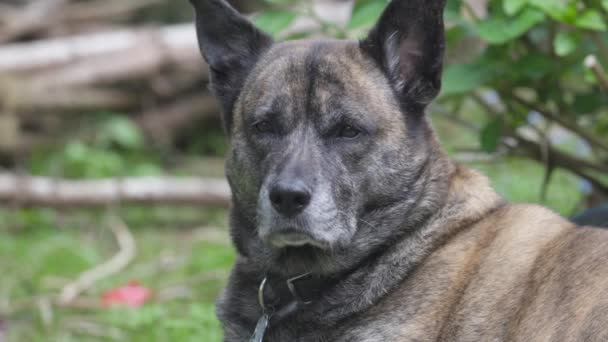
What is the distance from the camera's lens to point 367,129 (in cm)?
371

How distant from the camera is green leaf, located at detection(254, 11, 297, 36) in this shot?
4.63 m

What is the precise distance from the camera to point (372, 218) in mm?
3779

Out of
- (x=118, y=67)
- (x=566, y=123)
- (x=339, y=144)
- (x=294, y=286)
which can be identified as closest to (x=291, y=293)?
(x=294, y=286)

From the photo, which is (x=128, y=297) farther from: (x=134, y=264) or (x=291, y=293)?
(x=291, y=293)

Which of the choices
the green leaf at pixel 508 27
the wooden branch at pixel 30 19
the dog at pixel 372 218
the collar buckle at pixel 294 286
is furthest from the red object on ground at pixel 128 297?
the wooden branch at pixel 30 19

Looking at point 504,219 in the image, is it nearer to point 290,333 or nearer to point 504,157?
point 290,333

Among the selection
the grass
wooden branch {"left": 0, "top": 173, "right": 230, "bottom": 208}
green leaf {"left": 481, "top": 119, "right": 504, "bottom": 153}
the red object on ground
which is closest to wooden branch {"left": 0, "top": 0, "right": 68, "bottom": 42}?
wooden branch {"left": 0, "top": 173, "right": 230, "bottom": 208}

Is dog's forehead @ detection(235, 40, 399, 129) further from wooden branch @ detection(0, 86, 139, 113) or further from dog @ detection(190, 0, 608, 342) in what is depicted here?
wooden branch @ detection(0, 86, 139, 113)

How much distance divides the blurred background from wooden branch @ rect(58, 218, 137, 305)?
0.02 m

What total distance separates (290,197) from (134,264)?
3698 millimetres

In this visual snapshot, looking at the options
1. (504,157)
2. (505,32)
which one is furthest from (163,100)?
(505,32)

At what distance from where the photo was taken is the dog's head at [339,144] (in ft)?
11.8

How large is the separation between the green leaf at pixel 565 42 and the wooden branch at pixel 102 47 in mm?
5126

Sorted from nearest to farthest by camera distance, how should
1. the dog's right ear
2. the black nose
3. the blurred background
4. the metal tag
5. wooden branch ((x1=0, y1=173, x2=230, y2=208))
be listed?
1. the black nose
2. the metal tag
3. the dog's right ear
4. the blurred background
5. wooden branch ((x1=0, y1=173, x2=230, y2=208))
